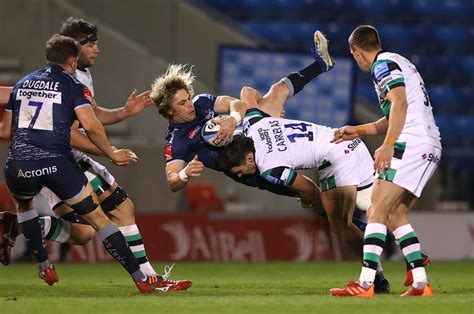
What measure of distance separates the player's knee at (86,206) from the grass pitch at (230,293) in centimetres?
62

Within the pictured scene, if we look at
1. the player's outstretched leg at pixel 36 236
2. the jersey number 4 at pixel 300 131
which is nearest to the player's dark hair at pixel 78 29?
the player's outstretched leg at pixel 36 236

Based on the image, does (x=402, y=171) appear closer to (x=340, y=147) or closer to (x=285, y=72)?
(x=340, y=147)

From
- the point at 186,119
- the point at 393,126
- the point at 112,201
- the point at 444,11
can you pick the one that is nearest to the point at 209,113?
the point at 186,119

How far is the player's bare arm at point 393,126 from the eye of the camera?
7820 millimetres

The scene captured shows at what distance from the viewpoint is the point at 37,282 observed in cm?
1037

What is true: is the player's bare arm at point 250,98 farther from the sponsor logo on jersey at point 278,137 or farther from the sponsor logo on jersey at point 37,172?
the sponsor logo on jersey at point 37,172

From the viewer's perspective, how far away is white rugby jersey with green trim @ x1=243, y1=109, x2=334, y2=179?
8750 mm

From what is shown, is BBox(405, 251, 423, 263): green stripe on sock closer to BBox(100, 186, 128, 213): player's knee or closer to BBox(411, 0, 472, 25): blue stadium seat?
BBox(100, 186, 128, 213): player's knee

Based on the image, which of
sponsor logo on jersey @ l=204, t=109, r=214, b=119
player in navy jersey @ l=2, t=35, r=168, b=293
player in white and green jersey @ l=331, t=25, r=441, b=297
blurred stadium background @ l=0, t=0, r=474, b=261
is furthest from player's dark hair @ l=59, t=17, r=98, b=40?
blurred stadium background @ l=0, t=0, r=474, b=261

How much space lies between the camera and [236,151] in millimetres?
8805

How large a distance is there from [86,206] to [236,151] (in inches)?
46.2

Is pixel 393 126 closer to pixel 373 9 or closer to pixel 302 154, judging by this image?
pixel 302 154

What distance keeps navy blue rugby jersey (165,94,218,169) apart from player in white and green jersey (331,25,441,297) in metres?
1.58

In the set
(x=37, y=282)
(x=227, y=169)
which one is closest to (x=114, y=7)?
(x=37, y=282)
